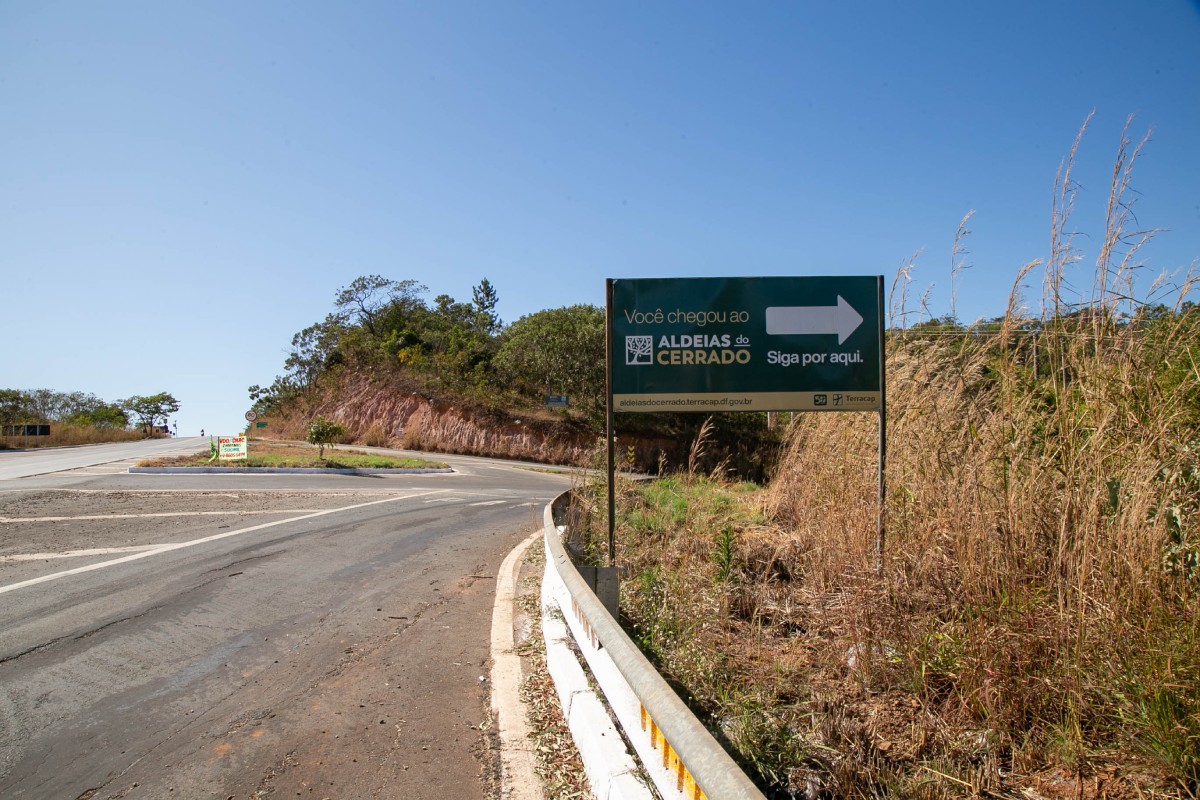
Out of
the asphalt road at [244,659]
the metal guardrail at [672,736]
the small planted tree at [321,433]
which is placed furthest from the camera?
the small planted tree at [321,433]

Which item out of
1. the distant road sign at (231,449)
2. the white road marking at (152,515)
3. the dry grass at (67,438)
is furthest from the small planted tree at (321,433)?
the dry grass at (67,438)

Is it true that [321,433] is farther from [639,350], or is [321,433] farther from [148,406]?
[148,406]

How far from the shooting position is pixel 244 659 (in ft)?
17.0

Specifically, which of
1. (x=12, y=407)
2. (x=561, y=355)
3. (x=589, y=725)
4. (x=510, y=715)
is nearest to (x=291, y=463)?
(x=561, y=355)

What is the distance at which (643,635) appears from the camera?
15.7ft

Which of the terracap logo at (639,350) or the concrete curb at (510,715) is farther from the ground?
the terracap logo at (639,350)

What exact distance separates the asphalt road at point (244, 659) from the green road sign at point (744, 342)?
2.62m

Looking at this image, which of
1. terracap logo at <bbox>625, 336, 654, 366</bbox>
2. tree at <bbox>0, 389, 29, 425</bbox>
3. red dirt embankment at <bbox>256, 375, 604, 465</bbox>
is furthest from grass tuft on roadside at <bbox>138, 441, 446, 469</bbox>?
tree at <bbox>0, 389, 29, 425</bbox>

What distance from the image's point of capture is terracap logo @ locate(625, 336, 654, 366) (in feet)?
21.6

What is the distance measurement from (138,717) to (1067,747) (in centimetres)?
460

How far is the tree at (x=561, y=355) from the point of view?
37.6 metres

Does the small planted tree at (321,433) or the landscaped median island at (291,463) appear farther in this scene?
the small planted tree at (321,433)

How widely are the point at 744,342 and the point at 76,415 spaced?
84912 millimetres

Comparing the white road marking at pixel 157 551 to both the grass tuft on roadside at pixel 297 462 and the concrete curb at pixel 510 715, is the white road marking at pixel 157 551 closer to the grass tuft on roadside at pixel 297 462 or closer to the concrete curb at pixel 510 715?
the concrete curb at pixel 510 715
